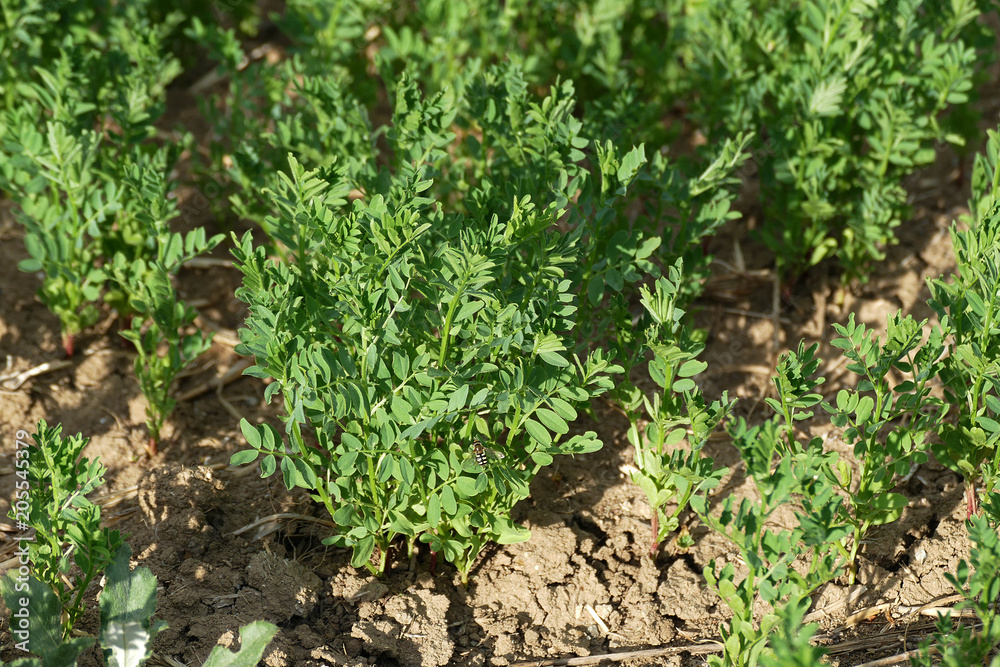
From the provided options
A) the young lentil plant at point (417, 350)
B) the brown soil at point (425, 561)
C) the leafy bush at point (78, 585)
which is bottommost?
the brown soil at point (425, 561)

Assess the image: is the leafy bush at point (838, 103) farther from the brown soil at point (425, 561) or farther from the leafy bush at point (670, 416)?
the leafy bush at point (670, 416)

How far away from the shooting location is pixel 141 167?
304 cm

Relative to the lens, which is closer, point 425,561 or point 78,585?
point 78,585

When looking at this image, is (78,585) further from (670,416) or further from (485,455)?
(670,416)

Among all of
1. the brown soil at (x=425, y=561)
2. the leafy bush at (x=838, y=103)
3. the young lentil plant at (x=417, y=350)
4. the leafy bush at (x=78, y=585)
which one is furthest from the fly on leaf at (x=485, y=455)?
the leafy bush at (x=838, y=103)

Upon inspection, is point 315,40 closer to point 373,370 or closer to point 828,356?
point 373,370

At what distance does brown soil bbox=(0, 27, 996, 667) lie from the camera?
2.62 metres

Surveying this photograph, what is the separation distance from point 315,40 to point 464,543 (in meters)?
2.38

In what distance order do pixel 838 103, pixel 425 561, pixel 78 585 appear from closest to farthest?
pixel 78 585
pixel 425 561
pixel 838 103

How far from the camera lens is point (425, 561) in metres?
2.88

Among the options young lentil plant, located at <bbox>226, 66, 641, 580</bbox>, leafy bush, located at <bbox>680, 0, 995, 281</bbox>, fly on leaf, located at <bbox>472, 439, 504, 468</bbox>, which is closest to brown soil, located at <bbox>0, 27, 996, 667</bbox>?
young lentil plant, located at <bbox>226, 66, 641, 580</bbox>

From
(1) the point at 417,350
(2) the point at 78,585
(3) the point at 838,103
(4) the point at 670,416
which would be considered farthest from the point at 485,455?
(3) the point at 838,103

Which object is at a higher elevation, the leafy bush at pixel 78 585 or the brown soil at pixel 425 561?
the leafy bush at pixel 78 585

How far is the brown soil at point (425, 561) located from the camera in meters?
2.62
